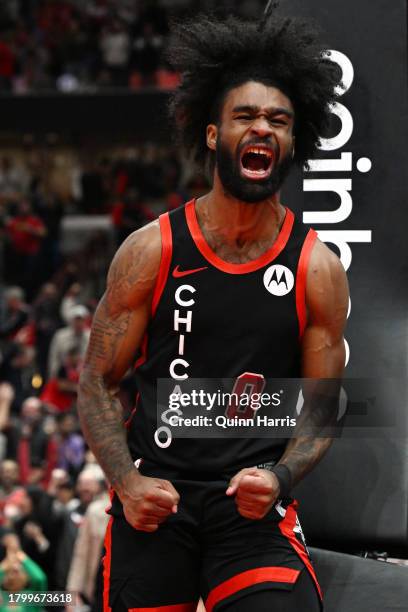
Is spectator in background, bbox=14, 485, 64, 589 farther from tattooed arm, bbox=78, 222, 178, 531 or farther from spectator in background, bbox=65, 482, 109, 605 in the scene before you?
tattooed arm, bbox=78, 222, 178, 531

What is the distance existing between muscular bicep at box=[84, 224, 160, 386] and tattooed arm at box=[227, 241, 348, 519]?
1.57ft

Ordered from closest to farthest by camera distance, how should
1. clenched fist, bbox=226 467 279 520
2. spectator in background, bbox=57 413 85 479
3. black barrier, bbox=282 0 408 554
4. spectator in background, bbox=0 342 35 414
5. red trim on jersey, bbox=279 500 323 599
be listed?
1. clenched fist, bbox=226 467 279 520
2. red trim on jersey, bbox=279 500 323 599
3. black barrier, bbox=282 0 408 554
4. spectator in background, bbox=57 413 85 479
5. spectator in background, bbox=0 342 35 414

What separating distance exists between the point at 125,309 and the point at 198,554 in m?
0.75

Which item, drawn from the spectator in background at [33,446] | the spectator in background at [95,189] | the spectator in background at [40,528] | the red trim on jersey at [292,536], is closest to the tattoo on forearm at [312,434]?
the red trim on jersey at [292,536]

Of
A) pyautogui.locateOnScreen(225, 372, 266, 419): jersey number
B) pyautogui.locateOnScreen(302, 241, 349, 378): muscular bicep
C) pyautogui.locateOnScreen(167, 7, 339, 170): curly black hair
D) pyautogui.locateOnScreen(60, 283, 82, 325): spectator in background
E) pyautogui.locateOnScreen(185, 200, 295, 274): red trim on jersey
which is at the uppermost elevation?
pyautogui.locateOnScreen(167, 7, 339, 170): curly black hair

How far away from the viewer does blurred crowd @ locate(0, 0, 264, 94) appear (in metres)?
18.2

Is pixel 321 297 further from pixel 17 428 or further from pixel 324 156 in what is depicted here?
pixel 17 428

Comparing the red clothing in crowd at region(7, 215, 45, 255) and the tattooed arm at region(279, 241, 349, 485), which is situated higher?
the tattooed arm at region(279, 241, 349, 485)

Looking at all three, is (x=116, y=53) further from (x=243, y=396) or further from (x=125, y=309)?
(x=243, y=396)

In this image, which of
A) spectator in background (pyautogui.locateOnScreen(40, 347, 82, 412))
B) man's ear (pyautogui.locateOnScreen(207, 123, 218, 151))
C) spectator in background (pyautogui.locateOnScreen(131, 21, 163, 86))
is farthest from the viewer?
spectator in background (pyautogui.locateOnScreen(131, 21, 163, 86))

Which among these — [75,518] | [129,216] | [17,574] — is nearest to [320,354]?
[17,574]

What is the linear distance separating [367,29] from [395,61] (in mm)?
164

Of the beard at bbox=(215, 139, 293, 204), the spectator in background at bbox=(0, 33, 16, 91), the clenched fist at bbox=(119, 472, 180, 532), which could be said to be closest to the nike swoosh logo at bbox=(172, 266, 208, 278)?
the beard at bbox=(215, 139, 293, 204)

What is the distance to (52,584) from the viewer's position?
31.5ft
